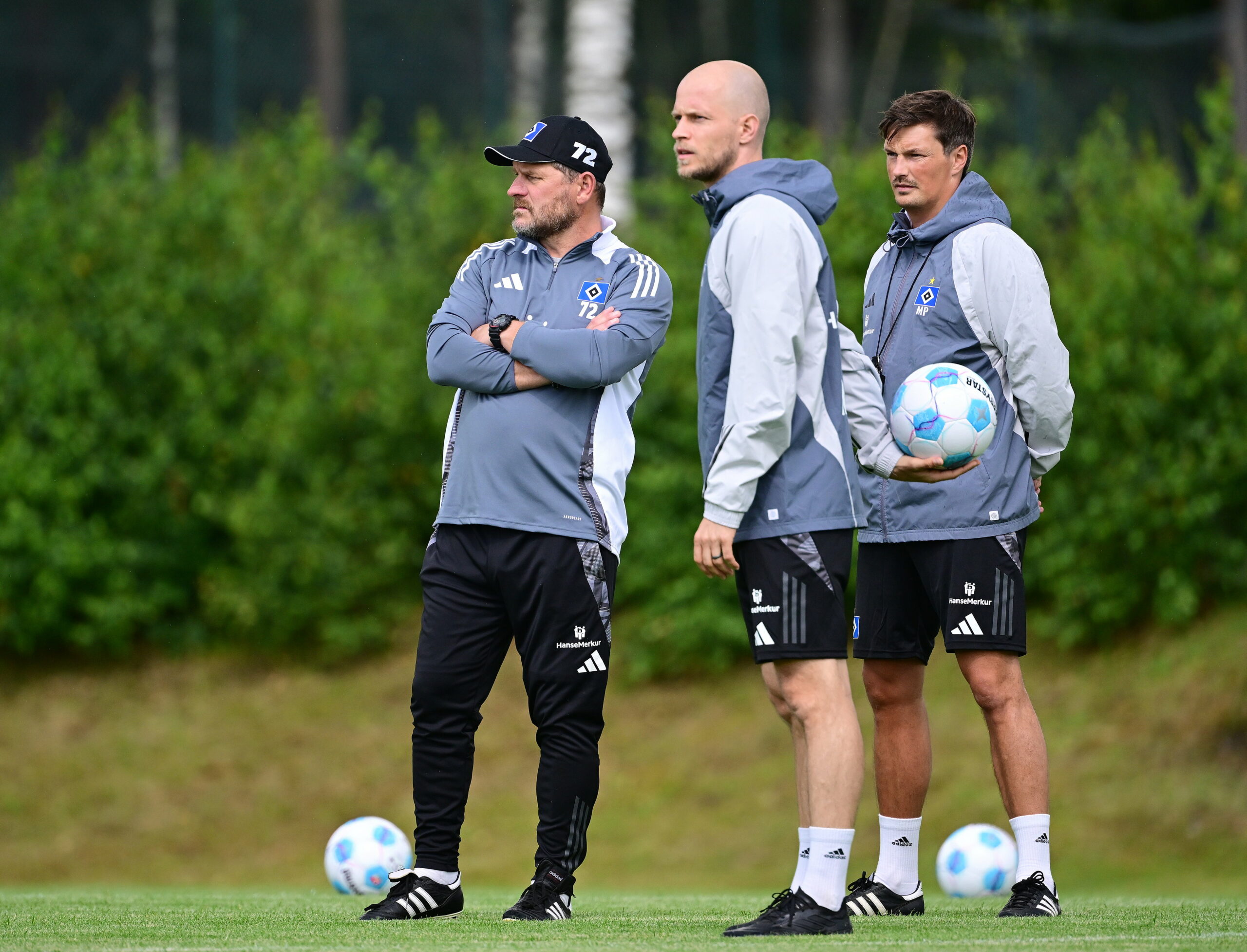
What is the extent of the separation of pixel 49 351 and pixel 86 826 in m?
3.66

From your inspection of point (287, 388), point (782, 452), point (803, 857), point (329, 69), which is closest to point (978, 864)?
point (803, 857)

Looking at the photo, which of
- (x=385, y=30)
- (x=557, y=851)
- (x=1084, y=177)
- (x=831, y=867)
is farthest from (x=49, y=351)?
(x=831, y=867)

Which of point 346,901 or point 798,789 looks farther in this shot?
point 346,901

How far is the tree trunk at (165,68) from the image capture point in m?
17.0

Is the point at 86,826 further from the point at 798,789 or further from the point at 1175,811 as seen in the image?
the point at 798,789

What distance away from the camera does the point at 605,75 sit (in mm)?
15422

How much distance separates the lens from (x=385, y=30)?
18547mm

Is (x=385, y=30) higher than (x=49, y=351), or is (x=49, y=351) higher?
(x=385, y=30)

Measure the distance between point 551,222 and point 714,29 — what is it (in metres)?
14.8

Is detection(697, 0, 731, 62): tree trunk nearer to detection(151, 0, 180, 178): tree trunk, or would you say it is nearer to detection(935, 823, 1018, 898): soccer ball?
detection(151, 0, 180, 178): tree trunk

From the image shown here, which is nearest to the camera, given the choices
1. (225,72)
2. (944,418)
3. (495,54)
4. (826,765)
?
(826,765)

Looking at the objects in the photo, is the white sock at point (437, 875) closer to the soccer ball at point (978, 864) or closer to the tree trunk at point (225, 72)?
the soccer ball at point (978, 864)

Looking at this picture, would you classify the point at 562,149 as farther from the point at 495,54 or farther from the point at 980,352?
the point at 495,54

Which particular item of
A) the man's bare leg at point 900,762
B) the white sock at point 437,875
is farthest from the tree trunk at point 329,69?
the white sock at point 437,875
